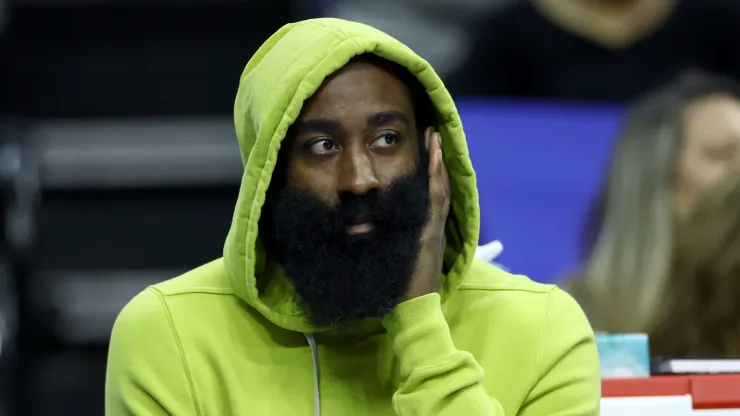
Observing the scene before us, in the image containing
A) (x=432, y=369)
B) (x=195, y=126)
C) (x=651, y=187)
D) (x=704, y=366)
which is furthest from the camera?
(x=195, y=126)

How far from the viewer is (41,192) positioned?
353 cm

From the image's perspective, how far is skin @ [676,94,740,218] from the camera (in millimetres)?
3047

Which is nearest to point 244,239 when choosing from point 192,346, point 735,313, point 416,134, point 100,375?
point 192,346

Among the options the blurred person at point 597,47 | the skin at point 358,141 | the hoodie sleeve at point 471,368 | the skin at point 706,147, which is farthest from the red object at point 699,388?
the blurred person at point 597,47

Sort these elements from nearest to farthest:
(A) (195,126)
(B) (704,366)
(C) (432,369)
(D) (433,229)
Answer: (C) (432,369) → (D) (433,229) → (B) (704,366) → (A) (195,126)

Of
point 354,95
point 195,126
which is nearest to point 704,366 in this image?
point 354,95

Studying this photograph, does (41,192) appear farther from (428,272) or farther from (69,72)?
(428,272)

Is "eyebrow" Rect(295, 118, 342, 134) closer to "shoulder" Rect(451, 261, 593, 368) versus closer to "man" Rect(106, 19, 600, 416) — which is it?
"man" Rect(106, 19, 600, 416)

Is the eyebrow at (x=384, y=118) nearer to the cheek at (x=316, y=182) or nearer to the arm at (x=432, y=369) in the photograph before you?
A: the cheek at (x=316, y=182)

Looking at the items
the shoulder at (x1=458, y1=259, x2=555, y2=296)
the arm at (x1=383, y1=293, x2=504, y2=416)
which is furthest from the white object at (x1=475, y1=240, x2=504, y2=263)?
the arm at (x1=383, y1=293, x2=504, y2=416)

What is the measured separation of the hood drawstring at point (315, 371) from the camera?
5.53 feet

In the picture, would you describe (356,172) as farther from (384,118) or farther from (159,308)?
(159,308)

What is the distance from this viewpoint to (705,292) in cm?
264

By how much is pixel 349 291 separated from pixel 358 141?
0.66 feet
